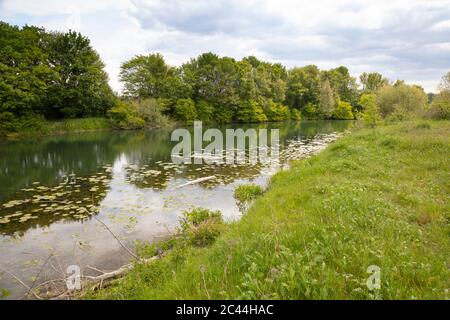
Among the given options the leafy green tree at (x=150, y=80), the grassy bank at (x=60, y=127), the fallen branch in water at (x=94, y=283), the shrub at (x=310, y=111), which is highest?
the leafy green tree at (x=150, y=80)

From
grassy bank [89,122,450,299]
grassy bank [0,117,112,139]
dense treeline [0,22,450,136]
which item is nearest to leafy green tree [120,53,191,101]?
dense treeline [0,22,450,136]

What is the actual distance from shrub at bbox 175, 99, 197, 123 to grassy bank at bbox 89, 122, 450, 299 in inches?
1751

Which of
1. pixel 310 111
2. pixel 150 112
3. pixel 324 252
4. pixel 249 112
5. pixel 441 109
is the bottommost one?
pixel 324 252

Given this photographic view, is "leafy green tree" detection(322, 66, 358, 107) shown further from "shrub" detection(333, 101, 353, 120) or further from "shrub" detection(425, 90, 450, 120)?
"shrub" detection(425, 90, 450, 120)

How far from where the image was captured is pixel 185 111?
51156mm

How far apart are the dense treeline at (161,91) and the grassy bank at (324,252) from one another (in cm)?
2320

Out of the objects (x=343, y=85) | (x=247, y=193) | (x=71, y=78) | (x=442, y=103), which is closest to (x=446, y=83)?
(x=442, y=103)

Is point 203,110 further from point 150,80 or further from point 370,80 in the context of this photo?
point 370,80

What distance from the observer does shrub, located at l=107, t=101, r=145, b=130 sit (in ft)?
139

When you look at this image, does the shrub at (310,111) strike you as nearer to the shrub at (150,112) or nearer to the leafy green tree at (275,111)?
the leafy green tree at (275,111)

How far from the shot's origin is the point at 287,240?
189 inches

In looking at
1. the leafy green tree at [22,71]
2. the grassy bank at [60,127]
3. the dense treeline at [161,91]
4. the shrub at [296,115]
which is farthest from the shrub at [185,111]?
the shrub at [296,115]

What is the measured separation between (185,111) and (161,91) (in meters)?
5.72

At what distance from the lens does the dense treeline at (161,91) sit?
32.8 metres
